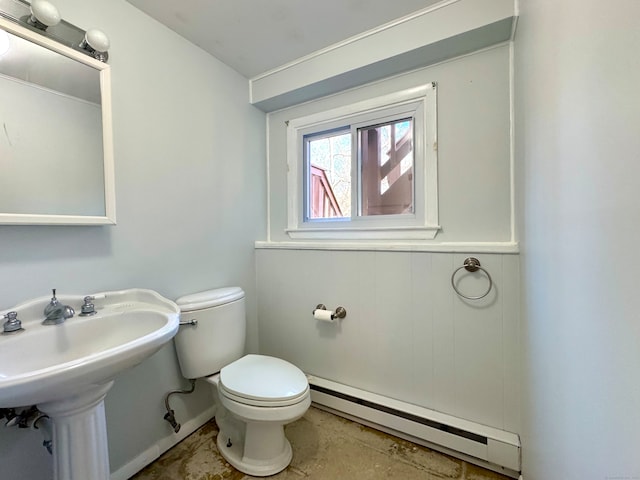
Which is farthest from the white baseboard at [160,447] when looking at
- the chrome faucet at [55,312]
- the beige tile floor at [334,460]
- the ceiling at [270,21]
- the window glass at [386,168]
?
the ceiling at [270,21]

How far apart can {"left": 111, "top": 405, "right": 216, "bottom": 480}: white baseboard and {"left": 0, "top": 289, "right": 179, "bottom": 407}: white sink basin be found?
654 millimetres

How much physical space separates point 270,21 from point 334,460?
2177 millimetres

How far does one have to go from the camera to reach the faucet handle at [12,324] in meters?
0.90

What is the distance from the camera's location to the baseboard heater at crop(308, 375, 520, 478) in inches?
50.2

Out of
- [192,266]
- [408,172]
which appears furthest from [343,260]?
[192,266]

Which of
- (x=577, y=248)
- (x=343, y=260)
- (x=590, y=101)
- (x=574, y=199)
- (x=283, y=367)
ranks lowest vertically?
(x=283, y=367)

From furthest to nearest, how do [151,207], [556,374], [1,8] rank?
[151,207]
[1,8]
[556,374]

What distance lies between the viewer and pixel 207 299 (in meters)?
1.46

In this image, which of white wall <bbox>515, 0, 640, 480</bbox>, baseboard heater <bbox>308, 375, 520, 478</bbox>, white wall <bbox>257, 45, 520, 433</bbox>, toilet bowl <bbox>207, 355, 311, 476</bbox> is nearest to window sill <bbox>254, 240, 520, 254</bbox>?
white wall <bbox>257, 45, 520, 433</bbox>

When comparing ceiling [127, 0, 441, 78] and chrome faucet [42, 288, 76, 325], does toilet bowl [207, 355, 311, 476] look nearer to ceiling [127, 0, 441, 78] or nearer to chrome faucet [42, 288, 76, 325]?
chrome faucet [42, 288, 76, 325]

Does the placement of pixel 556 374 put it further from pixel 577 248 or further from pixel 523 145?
pixel 523 145

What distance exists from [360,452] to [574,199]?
57.2 inches

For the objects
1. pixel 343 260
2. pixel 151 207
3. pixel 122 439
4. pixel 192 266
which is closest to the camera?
pixel 122 439

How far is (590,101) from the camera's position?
1.69 ft
